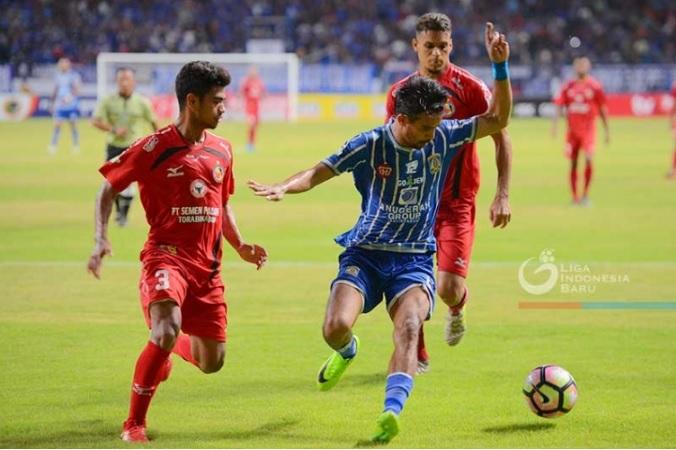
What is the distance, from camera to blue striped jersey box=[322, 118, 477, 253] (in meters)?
7.79

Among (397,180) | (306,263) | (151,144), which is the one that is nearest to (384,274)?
(397,180)

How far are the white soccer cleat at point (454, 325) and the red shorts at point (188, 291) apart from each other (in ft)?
8.01

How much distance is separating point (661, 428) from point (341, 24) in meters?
49.7

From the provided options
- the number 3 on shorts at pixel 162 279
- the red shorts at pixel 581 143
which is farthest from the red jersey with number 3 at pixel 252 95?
the number 3 on shorts at pixel 162 279

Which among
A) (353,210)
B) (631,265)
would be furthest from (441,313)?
(353,210)

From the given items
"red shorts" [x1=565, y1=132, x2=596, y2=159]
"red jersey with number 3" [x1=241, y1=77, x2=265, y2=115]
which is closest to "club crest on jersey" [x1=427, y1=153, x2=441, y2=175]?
"red shorts" [x1=565, y1=132, x2=596, y2=159]

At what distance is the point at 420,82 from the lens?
748cm

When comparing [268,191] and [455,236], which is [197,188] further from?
[455,236]

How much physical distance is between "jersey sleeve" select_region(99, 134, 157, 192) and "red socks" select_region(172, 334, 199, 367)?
1.10 metres

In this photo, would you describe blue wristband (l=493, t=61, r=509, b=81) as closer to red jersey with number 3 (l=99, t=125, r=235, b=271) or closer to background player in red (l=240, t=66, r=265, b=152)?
red jersey with number 3 (l=99, t=125, r=235, b=271)

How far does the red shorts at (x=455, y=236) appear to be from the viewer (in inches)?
377

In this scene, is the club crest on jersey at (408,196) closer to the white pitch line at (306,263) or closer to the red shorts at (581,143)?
the white pitch line at (306,263)

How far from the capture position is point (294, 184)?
759 cm

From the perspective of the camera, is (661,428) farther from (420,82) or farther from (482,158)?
(482,158)
